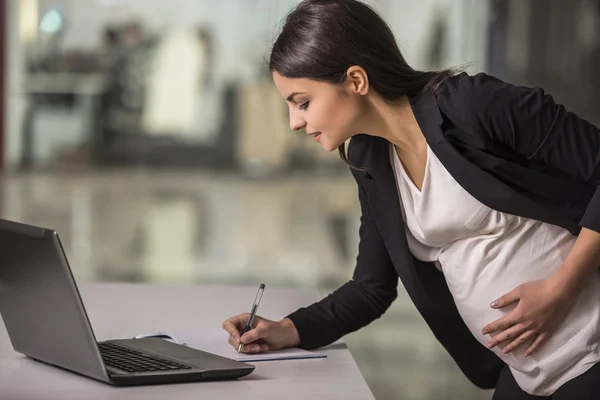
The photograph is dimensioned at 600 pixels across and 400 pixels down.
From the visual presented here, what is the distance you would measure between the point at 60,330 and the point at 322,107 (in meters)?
0.54

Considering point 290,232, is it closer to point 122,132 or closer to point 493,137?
point 122,132

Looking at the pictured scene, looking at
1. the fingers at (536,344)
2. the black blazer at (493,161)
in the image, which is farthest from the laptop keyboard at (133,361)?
the fingers at (536,344)

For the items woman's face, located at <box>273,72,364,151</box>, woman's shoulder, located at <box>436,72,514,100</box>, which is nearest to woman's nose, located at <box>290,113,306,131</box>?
woman's face, located at <box>273,72,364,151</box>

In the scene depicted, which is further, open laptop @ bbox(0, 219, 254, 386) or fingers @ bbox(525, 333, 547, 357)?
fingers @ bbox(525, 333, 547, 357)

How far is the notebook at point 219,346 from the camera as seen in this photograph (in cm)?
146

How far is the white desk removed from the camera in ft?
3.93

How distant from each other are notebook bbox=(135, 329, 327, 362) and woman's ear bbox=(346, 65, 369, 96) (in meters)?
0.43

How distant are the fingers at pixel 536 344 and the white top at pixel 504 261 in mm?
13

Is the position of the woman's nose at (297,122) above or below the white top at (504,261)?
above

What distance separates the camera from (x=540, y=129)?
4.67ft

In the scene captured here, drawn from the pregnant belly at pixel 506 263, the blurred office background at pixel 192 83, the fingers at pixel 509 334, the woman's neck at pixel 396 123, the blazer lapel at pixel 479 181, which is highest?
the blurred office background at pixel 192 83

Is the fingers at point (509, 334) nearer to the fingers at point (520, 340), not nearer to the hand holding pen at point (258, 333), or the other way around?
the fingers at point (520, 340)

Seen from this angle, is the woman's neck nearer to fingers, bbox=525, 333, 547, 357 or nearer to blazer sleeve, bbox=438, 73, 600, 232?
blazer sleeve, bbox=438, 73, 600, 232

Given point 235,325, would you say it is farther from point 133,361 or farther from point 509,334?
point 509,334
